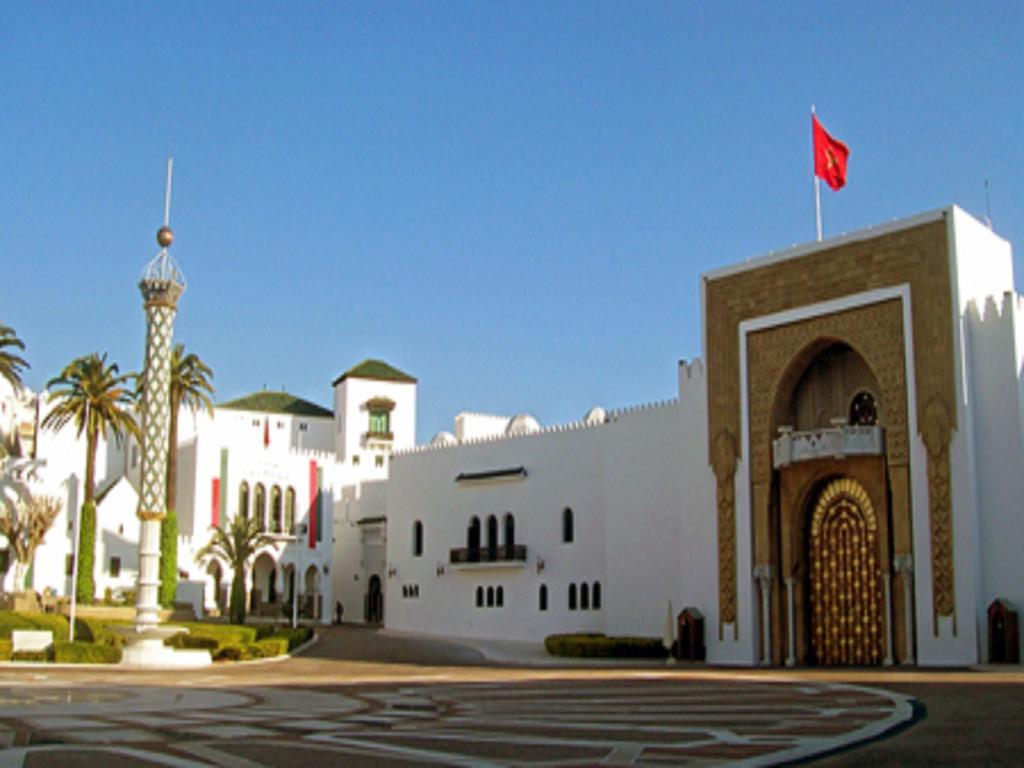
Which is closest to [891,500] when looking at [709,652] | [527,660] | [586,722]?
[709,652]

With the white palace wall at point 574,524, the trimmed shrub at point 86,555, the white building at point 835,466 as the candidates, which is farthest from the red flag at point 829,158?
the trimmed shrub at point 86,555

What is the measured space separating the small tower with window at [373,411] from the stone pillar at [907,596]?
133 feet

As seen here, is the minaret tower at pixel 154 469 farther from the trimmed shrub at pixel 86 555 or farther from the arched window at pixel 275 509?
the arched window at pixel 275 509

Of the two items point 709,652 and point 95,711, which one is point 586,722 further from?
point 709,652

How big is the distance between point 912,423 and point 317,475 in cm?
3525

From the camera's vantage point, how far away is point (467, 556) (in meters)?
44.8

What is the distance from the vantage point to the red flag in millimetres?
32156

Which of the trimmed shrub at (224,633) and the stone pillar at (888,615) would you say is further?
the trimmed shrub at (224,633)

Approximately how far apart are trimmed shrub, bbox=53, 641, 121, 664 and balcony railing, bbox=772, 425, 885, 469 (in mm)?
17471

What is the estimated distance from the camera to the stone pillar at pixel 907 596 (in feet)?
90.8

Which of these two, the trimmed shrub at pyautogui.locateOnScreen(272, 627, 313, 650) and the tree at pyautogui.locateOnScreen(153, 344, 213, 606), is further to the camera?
the tree at pyautogui.locateOnScreen(153, 344, 213, 606)

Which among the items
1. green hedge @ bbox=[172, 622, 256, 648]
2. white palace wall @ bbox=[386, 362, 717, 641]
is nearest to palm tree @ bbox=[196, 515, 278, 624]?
white palace wall @ bbox=[386, 362, 717, 641]

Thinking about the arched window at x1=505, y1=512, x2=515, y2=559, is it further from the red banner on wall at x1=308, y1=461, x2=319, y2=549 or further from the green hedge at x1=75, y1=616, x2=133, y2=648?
the red banner on wall at x1=308, y1=461, x2=319, y2=549

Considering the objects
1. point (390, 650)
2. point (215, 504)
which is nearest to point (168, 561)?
point (215, 504)
